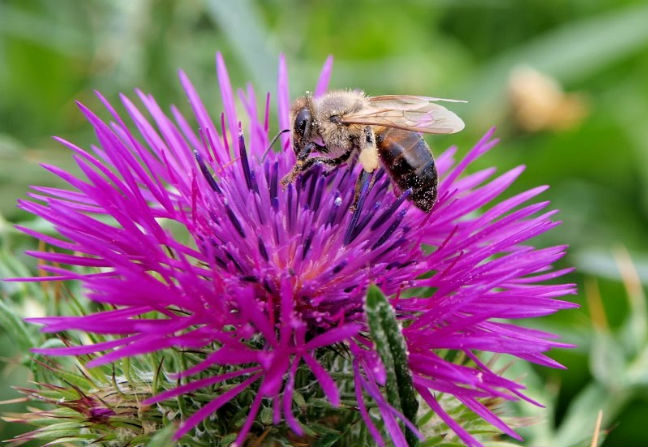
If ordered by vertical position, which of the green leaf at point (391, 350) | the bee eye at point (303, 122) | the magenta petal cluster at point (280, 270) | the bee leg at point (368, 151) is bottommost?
the green leaf at point (391, 350)

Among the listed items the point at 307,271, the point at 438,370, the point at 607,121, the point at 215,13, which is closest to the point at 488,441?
the point at 438,370

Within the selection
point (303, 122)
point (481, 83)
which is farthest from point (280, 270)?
point (481, 83)

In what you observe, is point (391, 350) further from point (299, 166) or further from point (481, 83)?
point (481, 83)

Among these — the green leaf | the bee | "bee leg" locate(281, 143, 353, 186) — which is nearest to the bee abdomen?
the bee

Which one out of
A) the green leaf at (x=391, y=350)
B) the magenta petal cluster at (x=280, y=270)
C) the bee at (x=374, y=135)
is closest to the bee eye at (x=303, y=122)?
the bee at (x=374, y=135)

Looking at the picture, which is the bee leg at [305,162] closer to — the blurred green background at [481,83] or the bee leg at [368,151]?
the bee leg at [368,151]

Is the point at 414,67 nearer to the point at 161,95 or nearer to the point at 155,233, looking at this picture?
the point at 161,95
